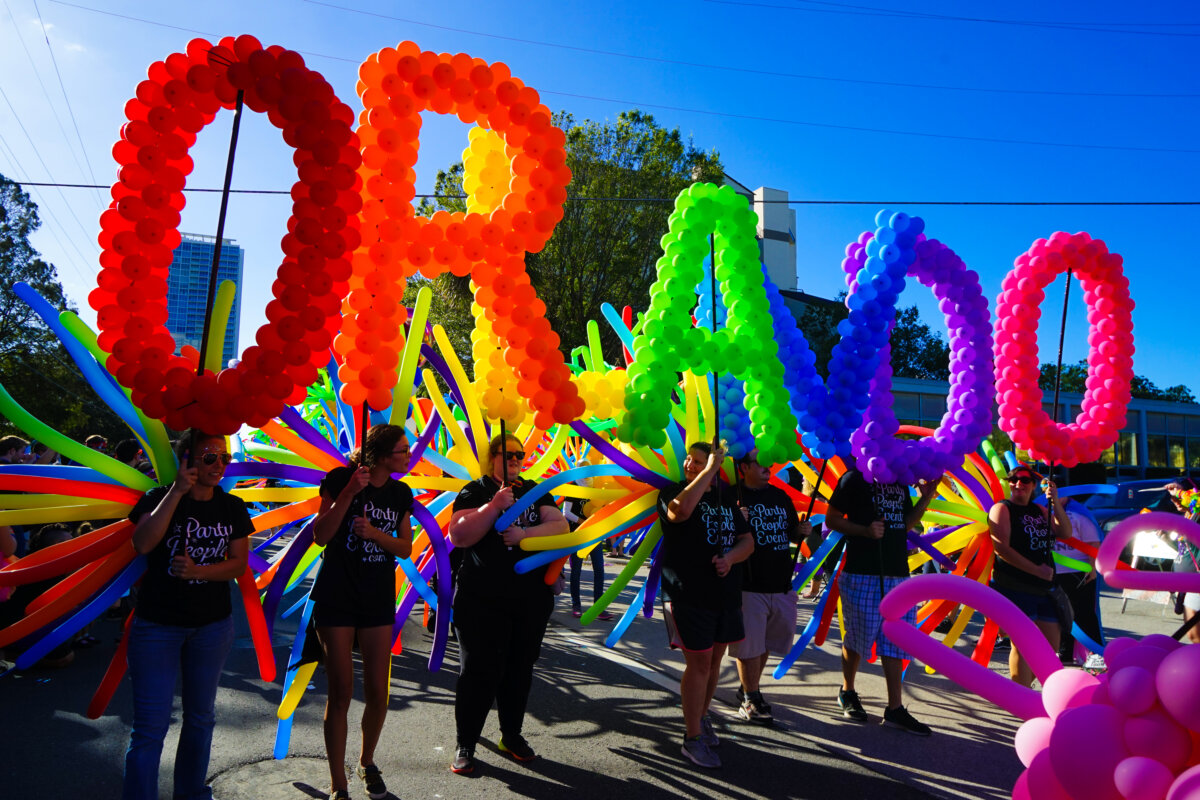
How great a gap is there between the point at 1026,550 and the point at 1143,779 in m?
4.07

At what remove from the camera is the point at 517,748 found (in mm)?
4199

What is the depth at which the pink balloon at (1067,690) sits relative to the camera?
67.6 inches

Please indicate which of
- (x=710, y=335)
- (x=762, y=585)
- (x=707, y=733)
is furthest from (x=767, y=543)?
(x=710, y=335)

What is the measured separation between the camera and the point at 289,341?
334 centimetres

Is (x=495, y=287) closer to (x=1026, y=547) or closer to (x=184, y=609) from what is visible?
(x=184, y=609)

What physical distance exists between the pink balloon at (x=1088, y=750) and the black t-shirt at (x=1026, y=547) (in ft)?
12.7

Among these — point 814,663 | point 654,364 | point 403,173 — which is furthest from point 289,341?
point 814,663

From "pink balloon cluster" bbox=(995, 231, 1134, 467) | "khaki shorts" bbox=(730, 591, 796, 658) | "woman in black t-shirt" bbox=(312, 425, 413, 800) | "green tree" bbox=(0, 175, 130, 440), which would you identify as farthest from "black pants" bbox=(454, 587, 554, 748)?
"green tree" bbox=(0, 175, 130, 440)

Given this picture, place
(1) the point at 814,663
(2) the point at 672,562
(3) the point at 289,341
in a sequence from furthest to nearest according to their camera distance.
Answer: (1) the point at 814,663 < (2) the point at 672,562 < (3) the point at 289,341

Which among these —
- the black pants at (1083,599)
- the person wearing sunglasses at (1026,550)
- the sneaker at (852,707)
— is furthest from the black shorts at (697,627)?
the black pants at (1083,599)

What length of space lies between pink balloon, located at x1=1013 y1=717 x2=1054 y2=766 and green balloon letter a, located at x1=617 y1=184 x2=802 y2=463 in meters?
2.97

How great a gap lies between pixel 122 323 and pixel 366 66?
5.47 ft

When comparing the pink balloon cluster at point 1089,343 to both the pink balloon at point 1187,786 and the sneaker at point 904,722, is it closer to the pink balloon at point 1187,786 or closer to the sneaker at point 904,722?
the sneaker at point 904,722

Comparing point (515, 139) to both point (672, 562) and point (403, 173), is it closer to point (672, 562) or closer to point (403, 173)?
point (403, 173)
